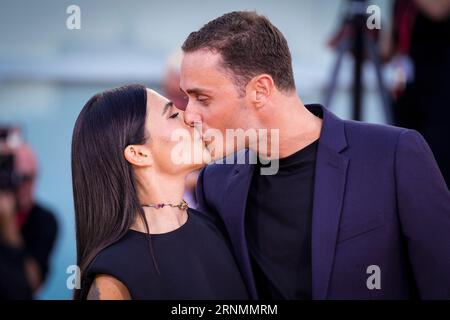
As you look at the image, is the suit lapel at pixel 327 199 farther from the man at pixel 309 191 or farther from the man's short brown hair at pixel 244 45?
the man's short brown hair at pixel 244 45

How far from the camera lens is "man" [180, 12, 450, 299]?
1.83 metres

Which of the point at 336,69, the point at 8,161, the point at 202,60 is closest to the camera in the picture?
the point at 202,60

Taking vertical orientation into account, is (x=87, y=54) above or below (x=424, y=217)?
above

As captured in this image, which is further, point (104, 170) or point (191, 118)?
point (191, 118)

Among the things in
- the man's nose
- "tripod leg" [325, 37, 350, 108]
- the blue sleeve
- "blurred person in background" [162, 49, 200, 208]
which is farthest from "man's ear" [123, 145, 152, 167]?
"blurred person in background" [162, 49, 200, 208]

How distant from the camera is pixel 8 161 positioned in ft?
10.4

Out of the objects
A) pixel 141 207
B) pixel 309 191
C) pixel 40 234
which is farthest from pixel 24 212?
pixel 309 191

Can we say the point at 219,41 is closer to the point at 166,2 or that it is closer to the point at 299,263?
the point at 299,263

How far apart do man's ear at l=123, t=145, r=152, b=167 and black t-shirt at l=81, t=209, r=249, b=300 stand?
0.17m

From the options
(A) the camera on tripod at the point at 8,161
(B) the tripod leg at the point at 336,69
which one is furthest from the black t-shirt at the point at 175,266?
(A) the camera on tripod at the point at 8,161

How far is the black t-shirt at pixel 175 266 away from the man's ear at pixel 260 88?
1.21 ft

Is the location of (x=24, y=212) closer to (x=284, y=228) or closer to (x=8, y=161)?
(x=8, y=161)

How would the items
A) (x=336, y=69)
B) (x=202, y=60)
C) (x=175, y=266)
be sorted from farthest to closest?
1. (x=336, y=69)
2. (x=202, y=60)
3. (x=175, y=266)

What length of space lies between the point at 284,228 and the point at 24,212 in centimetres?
162
